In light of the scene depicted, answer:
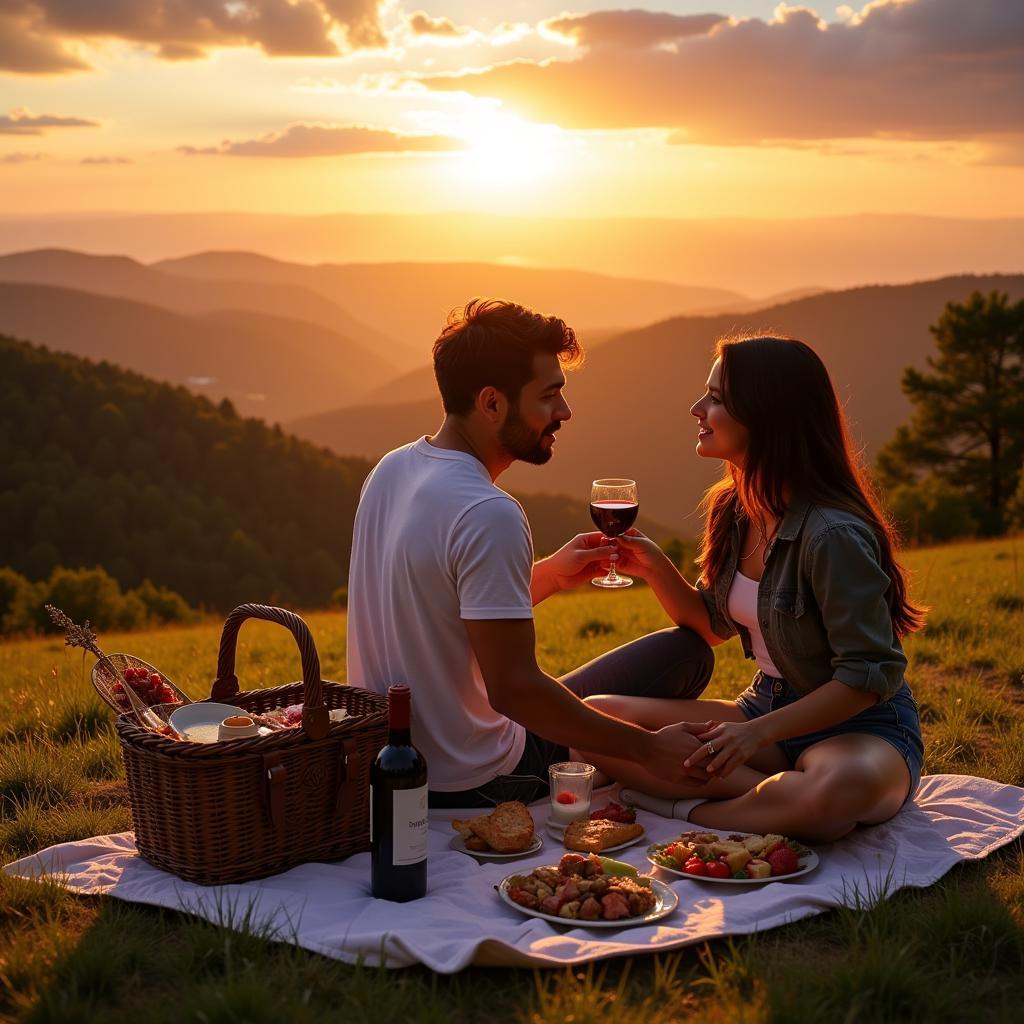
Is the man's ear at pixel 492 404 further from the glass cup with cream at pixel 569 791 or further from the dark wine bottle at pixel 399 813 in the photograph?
the glass cup with cream at pixel 569 791

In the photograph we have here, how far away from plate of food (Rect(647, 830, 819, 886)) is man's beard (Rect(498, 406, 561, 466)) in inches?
59.5

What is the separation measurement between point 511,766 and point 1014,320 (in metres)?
45.1

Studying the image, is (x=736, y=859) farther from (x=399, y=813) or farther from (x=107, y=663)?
(x=107, y=663)

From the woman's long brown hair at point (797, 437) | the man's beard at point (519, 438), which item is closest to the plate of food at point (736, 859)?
the woman's long brown hair at point (797, 437)

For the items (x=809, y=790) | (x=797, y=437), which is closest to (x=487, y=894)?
(x=809, y=790)

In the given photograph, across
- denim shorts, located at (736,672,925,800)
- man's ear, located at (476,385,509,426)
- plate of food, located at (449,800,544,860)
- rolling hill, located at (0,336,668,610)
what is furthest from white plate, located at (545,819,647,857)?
rolling hill, located at (0,336,668,610)

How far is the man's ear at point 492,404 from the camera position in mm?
4133

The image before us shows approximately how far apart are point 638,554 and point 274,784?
186cm

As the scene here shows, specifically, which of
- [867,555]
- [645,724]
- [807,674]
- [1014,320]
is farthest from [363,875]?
[1014,320]

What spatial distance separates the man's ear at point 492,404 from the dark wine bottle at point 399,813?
1178 millimetres

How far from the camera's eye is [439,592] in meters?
3.99

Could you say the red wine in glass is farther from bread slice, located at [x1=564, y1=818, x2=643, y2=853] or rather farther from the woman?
bread slice, located at [x1=564, y1=818, x2=643, y2=853]

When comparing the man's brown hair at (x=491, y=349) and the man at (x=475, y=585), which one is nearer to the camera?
the man at (x=475, y=585)

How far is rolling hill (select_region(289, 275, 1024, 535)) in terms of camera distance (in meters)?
136
